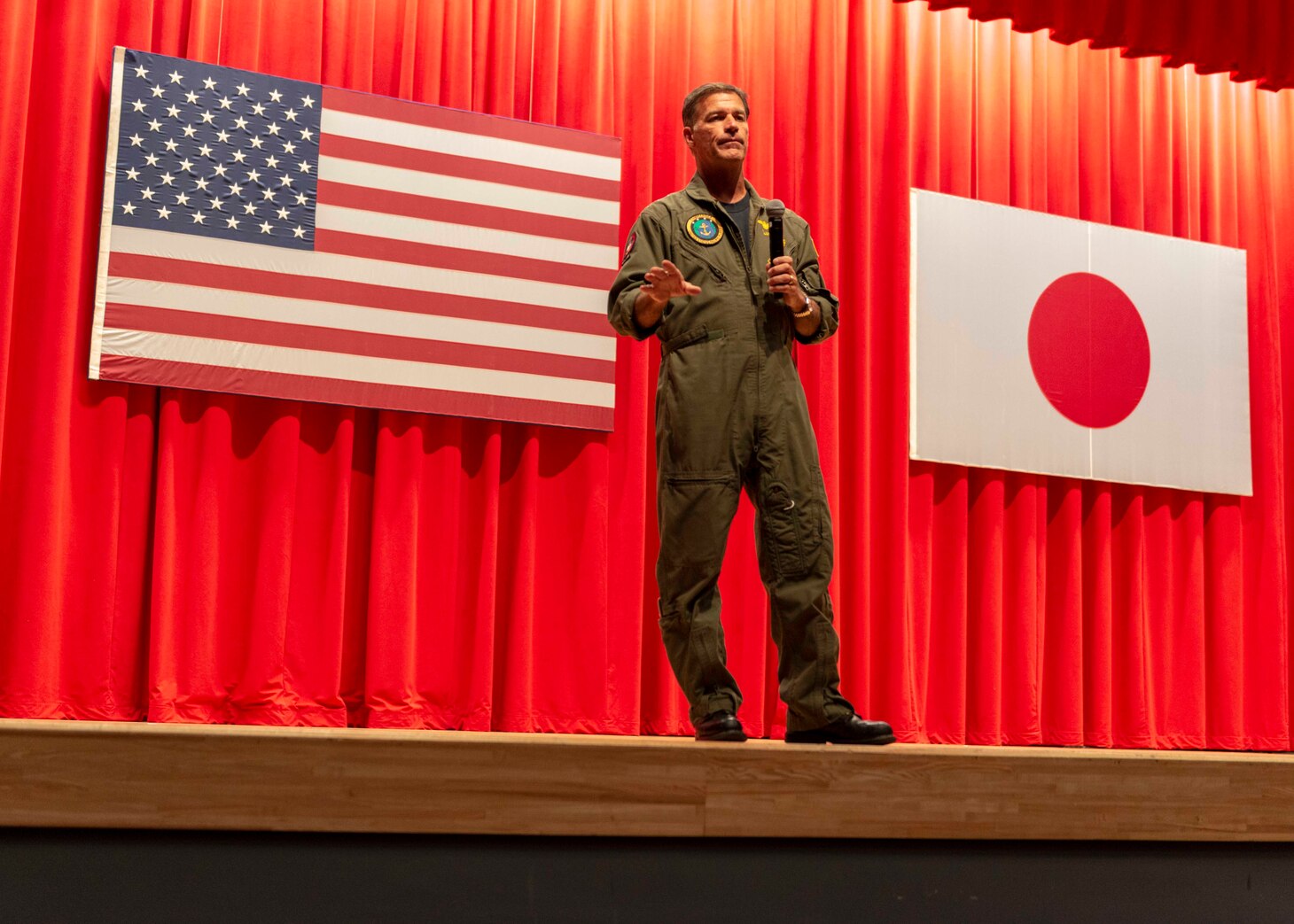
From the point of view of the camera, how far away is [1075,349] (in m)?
4.71

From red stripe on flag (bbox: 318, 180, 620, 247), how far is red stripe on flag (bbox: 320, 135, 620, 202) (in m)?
0.09

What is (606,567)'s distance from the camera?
4.10 meters

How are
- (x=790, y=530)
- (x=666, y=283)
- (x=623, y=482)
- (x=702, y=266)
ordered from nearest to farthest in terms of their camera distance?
(x=666, y=283)
(x=790, y=530)
(x=702, y=266)
(x=623, y=482)

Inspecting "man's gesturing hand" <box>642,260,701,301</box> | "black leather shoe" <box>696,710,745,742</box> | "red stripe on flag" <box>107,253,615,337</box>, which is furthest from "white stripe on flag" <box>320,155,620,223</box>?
"black leather shoe" <box>696,710,745,742</box>

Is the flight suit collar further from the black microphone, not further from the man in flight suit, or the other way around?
the black microphone

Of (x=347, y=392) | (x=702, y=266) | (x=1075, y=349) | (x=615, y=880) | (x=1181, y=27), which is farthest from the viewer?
(x=1075, y=349)

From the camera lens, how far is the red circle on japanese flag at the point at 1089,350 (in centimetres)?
467

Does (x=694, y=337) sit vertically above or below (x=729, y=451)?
above

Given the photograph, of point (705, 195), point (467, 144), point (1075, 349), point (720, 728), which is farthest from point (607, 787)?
point (1075, 349)

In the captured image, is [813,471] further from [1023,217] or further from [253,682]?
[1023,217]

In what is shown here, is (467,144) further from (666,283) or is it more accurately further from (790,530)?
(790,530)

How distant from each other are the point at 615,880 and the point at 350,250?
2.45 metres

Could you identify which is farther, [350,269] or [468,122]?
[468,122]

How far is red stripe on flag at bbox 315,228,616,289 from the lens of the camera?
393cm
